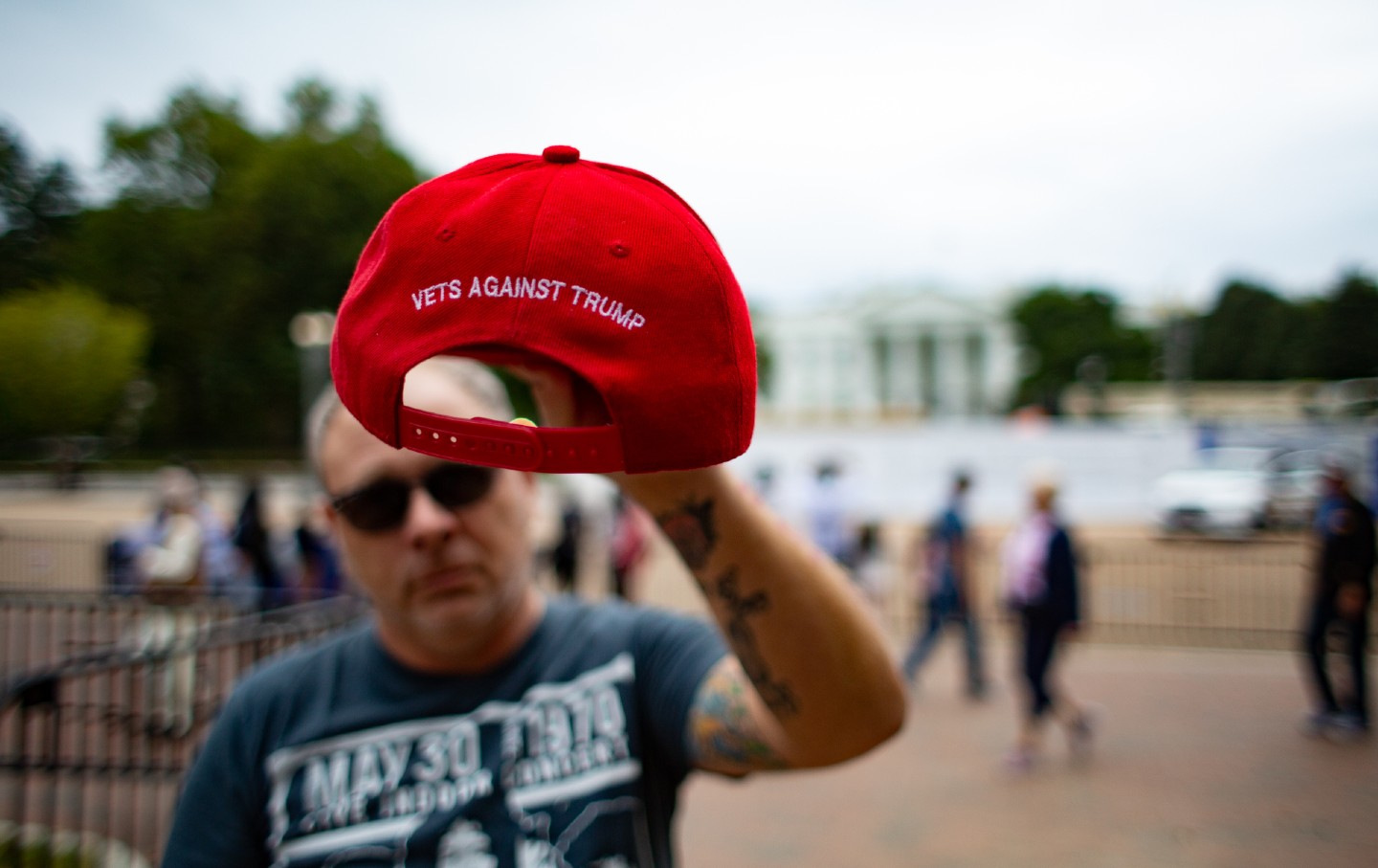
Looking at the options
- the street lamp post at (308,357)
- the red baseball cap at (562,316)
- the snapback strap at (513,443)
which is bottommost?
the snapback strap at (513,443)

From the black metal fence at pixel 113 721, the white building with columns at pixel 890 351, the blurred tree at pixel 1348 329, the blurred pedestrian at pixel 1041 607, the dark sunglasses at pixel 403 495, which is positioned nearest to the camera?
the dark sunglasses at pixel 403 495

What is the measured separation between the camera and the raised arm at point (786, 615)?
1.11m

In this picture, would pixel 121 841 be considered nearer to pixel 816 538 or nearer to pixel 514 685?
pixel 514 685

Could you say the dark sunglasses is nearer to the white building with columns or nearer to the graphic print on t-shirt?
the graphic print on t-shirt

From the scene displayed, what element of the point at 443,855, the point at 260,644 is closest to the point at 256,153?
the point at 443,855

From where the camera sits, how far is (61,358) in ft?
7.93

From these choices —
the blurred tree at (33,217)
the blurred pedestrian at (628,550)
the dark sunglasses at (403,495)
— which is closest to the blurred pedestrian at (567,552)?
the blurred pedestrian at (628,550)

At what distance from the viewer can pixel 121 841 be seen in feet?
13.7

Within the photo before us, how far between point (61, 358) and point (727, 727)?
224 cm

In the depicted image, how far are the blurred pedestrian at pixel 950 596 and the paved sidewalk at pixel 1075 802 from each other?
364 millimetres

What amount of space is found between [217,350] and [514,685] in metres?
2.53

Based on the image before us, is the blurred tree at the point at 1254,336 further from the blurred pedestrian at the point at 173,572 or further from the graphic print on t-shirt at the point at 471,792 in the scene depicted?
the blurred pedestrian at the point at 173,572

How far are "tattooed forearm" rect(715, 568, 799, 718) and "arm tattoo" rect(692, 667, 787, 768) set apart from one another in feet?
0.51

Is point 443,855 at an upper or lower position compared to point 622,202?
lower
